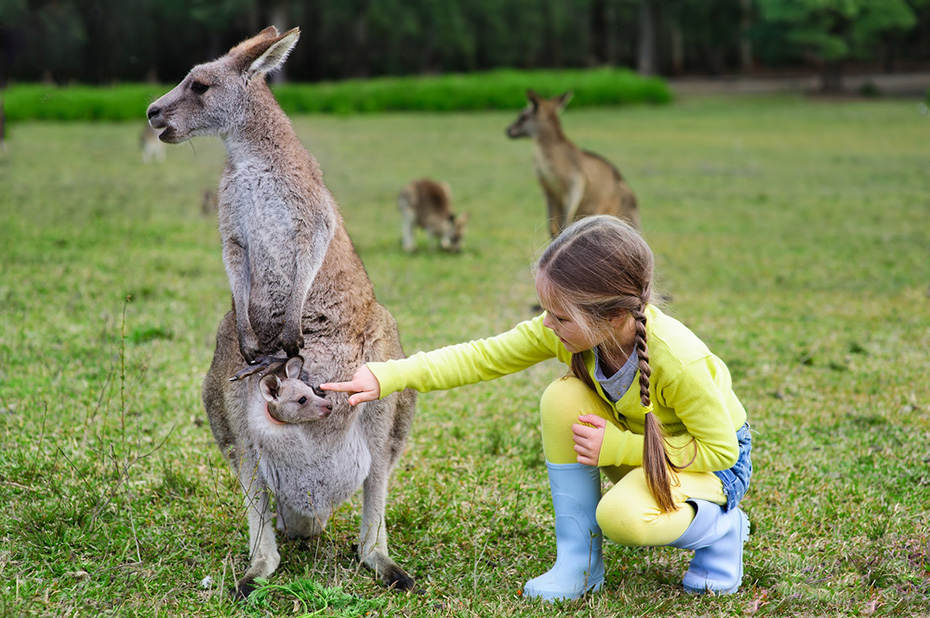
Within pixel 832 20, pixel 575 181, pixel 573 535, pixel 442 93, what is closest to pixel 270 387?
pixel 573 535

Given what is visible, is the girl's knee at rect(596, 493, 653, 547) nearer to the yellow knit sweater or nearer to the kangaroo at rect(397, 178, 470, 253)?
the yellow knit sweater

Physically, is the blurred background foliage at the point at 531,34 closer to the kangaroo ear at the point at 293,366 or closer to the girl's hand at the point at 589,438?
the kangaroo ear at the point at 293,366

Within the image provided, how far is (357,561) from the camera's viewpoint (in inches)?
94.7

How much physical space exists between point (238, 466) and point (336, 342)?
1.37ft

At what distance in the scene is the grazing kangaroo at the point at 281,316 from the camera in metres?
2.18

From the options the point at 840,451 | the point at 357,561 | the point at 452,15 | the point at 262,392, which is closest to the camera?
the point at 262,392

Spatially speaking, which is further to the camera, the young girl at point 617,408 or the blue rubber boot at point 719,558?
the blue rubber boot at point 719,558

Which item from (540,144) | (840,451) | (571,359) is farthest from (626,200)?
(571,359)

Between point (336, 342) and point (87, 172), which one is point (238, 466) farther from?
point (87, 172)

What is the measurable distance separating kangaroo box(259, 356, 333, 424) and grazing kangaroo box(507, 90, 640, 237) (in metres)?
4.26

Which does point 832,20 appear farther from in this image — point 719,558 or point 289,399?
point 289,399

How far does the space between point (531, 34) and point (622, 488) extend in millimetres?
39279

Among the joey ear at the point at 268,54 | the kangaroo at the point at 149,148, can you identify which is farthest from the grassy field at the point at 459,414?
the kangaroo at the point at 149,148

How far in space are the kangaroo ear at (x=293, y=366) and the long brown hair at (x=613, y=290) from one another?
23.8 inches
